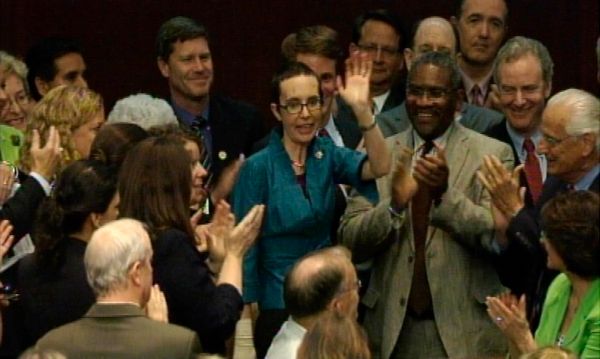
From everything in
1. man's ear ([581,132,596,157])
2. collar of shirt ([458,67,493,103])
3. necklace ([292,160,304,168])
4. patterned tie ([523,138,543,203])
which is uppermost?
man's ear ([581,132,596,157])

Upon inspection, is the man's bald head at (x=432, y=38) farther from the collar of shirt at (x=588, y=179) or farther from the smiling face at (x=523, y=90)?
the collar of shirt at (x=588, y=179)

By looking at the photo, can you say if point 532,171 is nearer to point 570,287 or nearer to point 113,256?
point 570,287

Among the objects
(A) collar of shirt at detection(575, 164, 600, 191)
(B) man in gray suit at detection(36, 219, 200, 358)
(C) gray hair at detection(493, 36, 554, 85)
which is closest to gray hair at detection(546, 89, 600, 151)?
(A) collar of shirt at detection(575, 164, 600, 191)

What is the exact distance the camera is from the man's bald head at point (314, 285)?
24.2 ft

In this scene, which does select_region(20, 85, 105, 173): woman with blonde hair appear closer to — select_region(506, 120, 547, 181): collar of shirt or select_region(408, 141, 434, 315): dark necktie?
select_region(408, 141, 434, 315): dark necktie

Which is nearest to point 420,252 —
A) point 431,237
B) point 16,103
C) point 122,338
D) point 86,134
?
point 431,237

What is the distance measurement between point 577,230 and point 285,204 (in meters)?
1.59

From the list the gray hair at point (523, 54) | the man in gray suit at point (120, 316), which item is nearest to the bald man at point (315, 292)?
the man in gray suit at point (120, 316)

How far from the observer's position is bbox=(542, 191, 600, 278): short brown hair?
25.1 feet

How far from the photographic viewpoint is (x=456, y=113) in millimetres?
9375

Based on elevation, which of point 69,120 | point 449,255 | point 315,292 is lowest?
point 449,255

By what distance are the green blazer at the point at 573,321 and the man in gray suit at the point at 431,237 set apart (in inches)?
31.2

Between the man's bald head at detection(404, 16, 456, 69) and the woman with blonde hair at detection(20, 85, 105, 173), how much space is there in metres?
1.79

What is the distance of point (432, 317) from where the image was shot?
882cm
